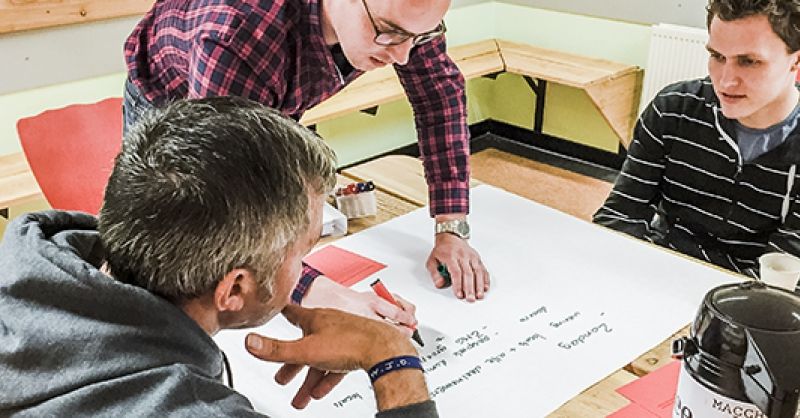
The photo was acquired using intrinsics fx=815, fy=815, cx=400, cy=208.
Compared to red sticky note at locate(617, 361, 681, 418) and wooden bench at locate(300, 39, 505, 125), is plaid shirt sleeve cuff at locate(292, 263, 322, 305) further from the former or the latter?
wooden bench at locate(300, 39, 505, 125)

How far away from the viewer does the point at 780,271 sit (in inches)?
52.4

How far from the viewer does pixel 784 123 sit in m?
1.71

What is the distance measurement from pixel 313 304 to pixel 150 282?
1.54 feet

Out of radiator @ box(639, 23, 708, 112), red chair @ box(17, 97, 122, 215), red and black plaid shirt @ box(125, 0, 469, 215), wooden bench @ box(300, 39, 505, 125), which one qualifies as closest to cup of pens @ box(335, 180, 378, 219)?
red and black plaid shirt @ box(125, 0, 469, 215)

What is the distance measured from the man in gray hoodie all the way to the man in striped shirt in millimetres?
1136

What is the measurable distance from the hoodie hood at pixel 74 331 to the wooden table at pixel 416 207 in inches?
21.8

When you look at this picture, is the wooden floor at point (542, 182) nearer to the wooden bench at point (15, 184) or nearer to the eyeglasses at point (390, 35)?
the wooden bench at point (15, 184)

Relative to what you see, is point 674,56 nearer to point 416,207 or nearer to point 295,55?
point 416,207

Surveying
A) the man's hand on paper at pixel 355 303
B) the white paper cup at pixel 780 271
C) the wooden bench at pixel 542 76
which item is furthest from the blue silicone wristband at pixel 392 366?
the wooden bench at pixel 542 76

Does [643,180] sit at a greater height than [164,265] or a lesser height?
lesser

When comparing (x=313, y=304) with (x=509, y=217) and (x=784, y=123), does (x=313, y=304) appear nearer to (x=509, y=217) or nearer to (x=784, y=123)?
(x=509, y=217)

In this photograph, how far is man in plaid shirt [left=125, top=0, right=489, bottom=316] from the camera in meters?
1.21

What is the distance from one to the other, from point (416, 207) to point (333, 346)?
750mm

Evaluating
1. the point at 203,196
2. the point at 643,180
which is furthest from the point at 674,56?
the point at 203,196
